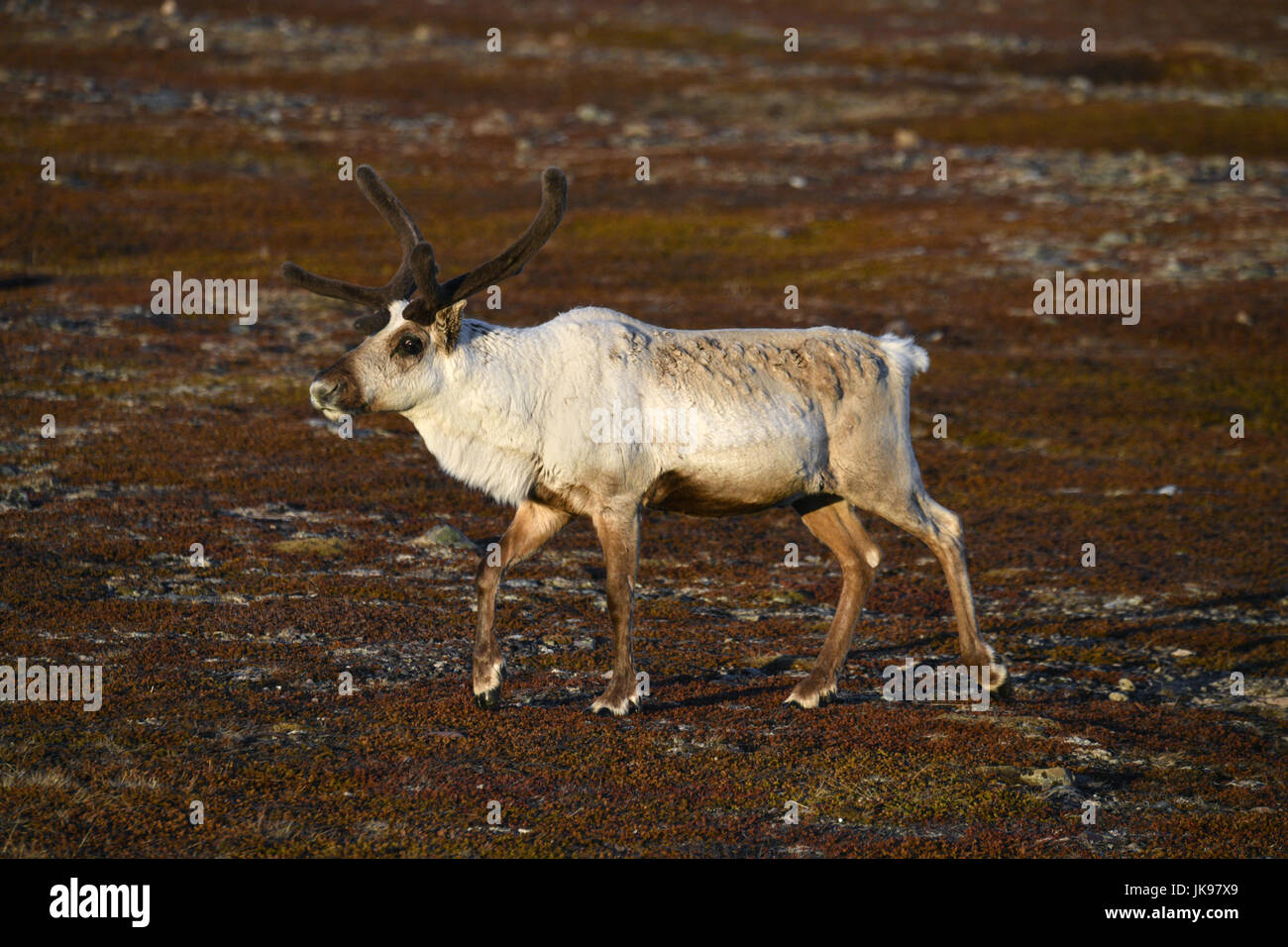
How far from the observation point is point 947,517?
1110cm

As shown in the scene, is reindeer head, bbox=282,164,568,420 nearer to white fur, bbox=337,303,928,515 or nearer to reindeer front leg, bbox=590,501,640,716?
white fur, bbox=337,303,928,515

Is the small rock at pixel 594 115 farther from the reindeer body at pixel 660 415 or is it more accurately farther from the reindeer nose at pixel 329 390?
the reindeer nose at pixel 329 390

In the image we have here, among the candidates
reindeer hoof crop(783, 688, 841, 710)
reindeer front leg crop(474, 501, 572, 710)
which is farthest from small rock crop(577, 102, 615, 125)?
reindeer hoof crop(783, 688, 841, 710)

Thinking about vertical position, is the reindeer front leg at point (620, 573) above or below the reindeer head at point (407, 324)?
below

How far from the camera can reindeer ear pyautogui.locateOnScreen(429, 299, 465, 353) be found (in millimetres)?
9922

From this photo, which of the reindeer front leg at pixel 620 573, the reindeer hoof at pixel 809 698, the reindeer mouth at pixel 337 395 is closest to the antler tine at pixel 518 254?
the reindeer mouth at pixel 337 395

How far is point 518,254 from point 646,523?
308 inches

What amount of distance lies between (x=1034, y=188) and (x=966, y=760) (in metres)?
40.4

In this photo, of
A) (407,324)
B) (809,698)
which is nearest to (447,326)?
(407,324)

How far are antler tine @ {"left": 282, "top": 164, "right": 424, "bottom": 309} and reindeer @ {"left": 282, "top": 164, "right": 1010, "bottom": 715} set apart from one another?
18 mm

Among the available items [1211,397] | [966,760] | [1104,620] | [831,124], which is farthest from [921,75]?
[966,760]

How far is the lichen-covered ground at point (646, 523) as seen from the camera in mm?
8773

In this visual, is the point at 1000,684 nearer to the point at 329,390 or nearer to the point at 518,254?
the point at 518,254

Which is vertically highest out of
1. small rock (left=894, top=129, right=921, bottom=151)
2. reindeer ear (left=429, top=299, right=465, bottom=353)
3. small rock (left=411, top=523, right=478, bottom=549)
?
small rock (left=894, top=129, right=921, bottom=151)
